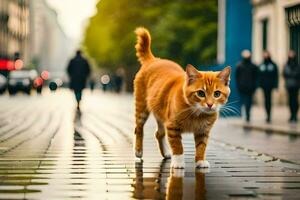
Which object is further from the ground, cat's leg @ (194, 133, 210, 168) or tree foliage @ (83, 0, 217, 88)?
tree foliage @ (83, 0, 217, 88)

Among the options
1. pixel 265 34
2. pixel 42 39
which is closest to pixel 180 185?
pixel 265 34

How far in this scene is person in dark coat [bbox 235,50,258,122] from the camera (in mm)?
21859

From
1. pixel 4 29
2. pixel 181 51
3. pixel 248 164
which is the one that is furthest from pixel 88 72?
pixel 4 29

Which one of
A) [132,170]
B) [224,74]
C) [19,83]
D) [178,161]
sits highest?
[224,74]

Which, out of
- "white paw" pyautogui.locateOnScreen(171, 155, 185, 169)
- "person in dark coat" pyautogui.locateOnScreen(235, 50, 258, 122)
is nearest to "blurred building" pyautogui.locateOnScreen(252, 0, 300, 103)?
"person in dark coat" pyautogui.locateOnScreen(235, 50, 258, 122)

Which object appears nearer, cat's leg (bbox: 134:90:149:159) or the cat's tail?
cat's leg (bbox: 134:90:149:159)

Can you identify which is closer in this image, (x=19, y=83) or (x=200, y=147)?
(x=200, y=147)

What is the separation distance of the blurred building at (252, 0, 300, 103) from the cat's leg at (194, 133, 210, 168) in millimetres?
23848

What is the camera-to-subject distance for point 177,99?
9070 millimetres

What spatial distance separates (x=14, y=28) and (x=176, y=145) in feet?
323

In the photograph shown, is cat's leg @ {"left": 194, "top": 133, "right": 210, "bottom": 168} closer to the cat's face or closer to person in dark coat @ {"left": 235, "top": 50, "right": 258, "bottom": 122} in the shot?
the cat's face

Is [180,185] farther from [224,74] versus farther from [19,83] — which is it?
[19,83]

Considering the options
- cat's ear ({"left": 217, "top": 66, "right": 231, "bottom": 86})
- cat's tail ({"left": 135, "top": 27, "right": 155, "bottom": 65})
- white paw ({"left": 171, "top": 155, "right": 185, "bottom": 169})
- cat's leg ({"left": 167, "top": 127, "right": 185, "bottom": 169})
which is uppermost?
cat's tail ({"left": 135, "top": 27, "right": 155, "bottom": 65})

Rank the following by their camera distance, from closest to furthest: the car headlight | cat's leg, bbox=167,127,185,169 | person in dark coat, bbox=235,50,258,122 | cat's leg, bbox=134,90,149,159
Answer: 1. cat's leg, bbox=167,127,185,169
2. cat's leg, bbox=134,90,149,159
3. person in dark coat, bbox=235,50,258,122
4. the car headlight
